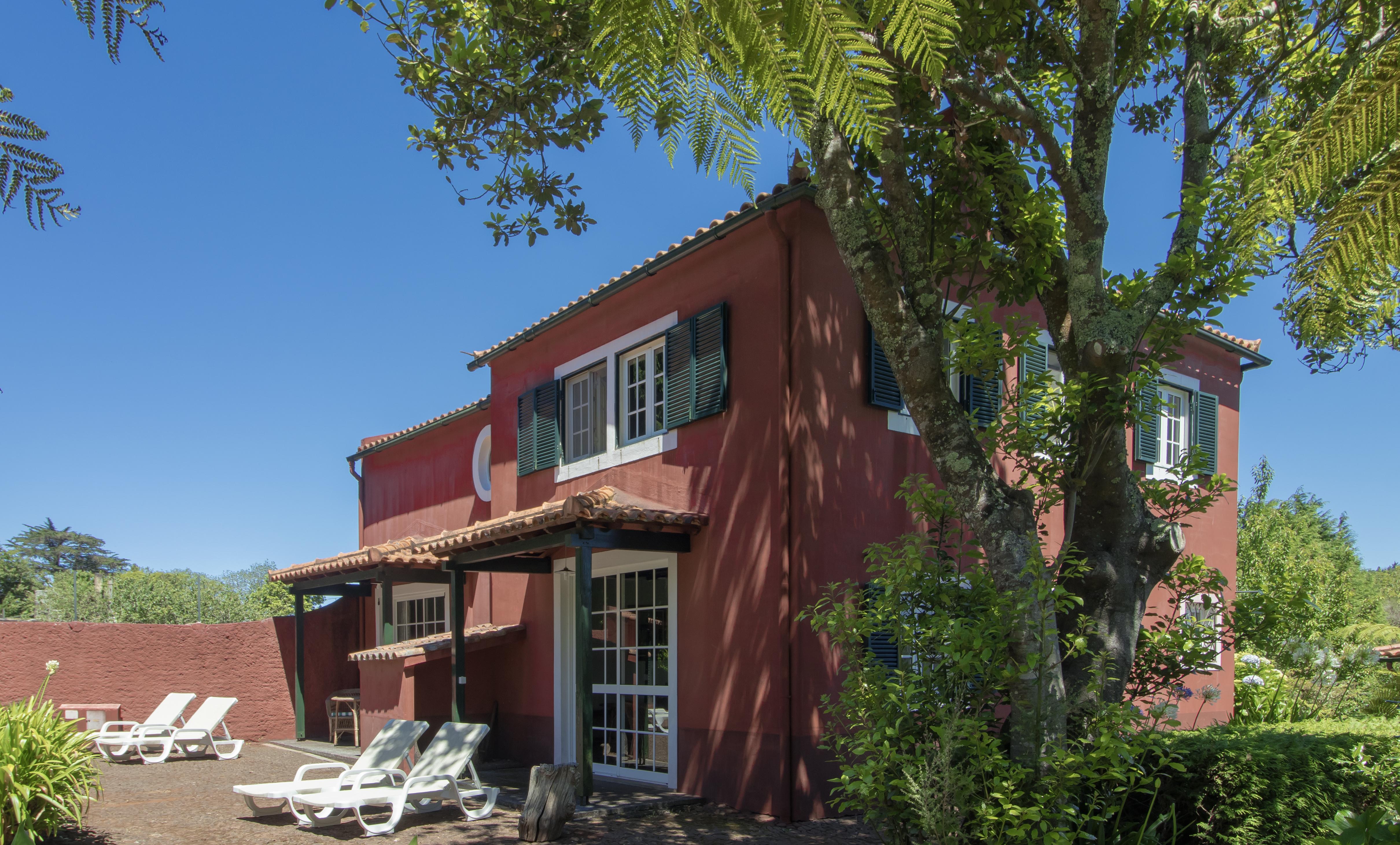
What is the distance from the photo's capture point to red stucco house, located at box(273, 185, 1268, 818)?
8.62 metres

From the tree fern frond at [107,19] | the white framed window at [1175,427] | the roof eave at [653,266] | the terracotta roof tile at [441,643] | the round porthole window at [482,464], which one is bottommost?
the terracotta roof tile at [441,643]

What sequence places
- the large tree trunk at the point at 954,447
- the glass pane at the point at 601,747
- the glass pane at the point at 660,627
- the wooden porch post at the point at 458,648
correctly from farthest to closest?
the glass pane at the point at 601,747
the wooden porch post at the point at 458,648
the glass pane at the point at 660,627
the large tree trunk at the point at 954,447

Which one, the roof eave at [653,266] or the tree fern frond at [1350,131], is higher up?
the roof eave at [653,266]

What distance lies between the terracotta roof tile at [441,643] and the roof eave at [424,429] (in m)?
3.53

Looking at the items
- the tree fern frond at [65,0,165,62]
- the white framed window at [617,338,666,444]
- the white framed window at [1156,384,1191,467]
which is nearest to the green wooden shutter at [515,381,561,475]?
the white framed window at [617,338,666,444]

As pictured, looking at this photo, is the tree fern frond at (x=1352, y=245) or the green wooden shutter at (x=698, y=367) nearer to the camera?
the tree fern frond at (x=1352, y=245)

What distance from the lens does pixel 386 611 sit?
12.9 metres

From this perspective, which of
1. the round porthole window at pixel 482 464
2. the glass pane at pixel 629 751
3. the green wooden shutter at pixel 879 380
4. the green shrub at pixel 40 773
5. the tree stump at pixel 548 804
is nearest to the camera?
the green shrub at pixel 40 773

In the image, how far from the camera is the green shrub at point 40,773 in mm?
6406

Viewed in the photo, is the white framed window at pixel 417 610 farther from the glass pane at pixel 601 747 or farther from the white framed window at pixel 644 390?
the white framed window at pixel 644 390

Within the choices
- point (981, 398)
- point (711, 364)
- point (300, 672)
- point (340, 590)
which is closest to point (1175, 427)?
point (981, 398)

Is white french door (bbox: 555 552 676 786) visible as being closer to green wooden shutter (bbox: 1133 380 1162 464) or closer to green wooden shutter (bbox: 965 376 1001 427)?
green wooden shutter (bbox: 965 376 1001 427)

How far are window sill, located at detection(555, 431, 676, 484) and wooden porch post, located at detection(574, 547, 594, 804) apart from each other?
1.77m

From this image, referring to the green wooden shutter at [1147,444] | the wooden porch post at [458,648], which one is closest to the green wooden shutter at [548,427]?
the wooden porch post at [458,648]
